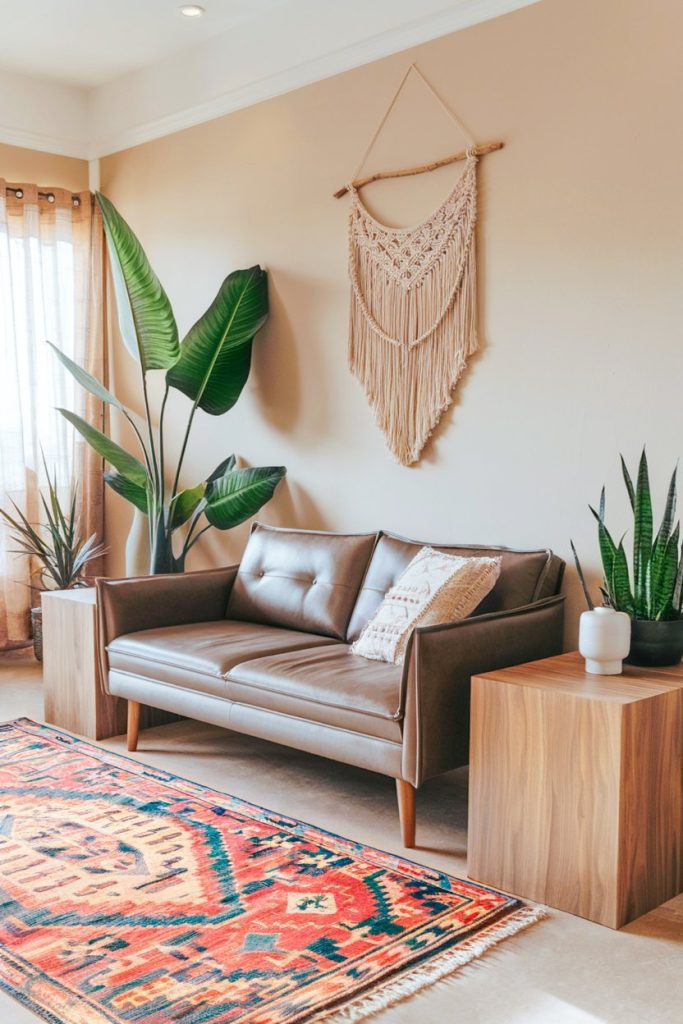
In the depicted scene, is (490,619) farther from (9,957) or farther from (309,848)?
(9,957)

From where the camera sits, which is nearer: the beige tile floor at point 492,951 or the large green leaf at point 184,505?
the beige tile floor at point 492,951

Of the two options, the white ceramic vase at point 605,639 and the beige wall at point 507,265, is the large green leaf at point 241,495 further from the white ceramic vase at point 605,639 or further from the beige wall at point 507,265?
the white ceramic vase at point 605,639

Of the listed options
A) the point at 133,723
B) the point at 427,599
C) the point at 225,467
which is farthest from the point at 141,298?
the point at 427,599

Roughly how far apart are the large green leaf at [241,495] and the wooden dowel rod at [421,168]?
1.18 metres

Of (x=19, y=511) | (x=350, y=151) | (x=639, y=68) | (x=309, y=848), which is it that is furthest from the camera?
(x=19, y=511)

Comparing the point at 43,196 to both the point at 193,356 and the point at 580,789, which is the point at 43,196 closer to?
the point at 193,356

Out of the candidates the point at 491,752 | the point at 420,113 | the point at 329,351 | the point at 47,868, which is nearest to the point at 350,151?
the point at 420,113

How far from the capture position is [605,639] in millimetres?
2658

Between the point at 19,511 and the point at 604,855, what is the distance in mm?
3595

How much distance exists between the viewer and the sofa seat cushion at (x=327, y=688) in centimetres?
287

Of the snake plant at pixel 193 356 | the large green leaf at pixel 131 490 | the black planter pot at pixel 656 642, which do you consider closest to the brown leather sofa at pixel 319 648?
the snake plant at pixel 193 356

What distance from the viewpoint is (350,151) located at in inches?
162

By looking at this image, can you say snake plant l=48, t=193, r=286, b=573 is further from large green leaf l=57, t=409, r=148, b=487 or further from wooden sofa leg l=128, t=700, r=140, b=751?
wooden sofa leg l=128, t=700, r=140, b=751

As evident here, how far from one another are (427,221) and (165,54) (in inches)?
74.0
